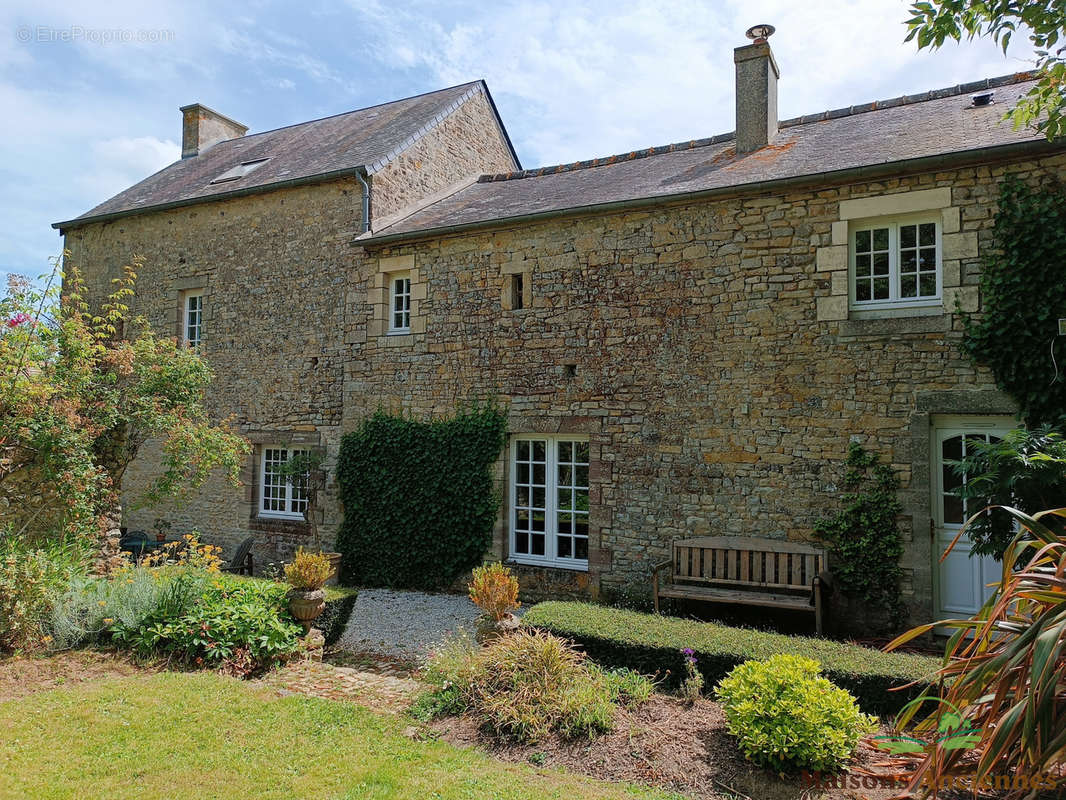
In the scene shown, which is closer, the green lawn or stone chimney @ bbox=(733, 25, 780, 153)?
the green lawn

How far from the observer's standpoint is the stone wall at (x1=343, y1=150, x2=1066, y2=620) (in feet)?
23.4

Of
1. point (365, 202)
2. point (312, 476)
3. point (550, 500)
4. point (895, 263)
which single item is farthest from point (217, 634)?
point (895, 263)

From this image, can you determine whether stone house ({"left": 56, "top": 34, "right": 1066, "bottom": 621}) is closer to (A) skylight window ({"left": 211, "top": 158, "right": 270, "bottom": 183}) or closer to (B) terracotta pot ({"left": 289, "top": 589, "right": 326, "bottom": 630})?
(A) skylight window ({"left": 211, "top": 158, "right": 270, "bottom": 183})

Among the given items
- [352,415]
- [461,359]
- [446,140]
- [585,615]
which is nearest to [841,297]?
[585,615]

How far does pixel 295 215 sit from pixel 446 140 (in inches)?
124

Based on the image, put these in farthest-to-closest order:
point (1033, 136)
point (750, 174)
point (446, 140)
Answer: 1. point (446, 140)
2. point (750, 174)
3. point (1033, 136)

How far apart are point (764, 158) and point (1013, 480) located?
17.1ft

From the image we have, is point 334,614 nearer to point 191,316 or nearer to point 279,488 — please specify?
point 279,488

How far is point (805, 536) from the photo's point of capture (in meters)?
7.59

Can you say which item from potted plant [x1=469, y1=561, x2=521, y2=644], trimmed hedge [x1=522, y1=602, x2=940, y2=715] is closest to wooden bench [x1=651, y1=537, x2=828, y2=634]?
trimmed hedge [x1=522, y1=602, x2=940, y2=715]

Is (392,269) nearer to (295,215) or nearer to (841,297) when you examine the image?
(295,215)

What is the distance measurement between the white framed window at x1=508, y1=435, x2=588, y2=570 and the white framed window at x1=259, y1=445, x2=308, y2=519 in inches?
152

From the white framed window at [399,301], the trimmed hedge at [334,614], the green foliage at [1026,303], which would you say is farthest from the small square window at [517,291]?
the green foliage at [1026,303]

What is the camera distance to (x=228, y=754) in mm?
4270
